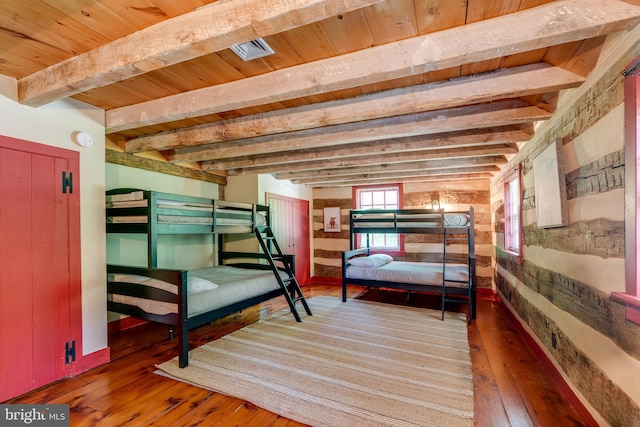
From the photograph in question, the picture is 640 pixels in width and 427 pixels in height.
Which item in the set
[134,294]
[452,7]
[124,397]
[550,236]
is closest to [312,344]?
[124,397]

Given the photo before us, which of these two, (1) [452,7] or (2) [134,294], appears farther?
(2) [134,294]

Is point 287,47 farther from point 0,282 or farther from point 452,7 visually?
point 0,282

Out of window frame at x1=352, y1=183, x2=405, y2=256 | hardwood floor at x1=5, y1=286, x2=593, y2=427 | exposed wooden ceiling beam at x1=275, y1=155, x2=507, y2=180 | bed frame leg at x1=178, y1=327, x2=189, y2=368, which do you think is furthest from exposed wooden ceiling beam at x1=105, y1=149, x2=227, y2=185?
window frame at x1=352, y1=183, x2=405, y2=256

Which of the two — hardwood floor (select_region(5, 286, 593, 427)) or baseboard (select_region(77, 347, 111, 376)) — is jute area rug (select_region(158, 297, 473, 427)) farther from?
baseboard (select_region(77, 347, 111, 376))

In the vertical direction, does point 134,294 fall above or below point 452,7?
below

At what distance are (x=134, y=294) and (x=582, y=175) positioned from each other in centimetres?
383

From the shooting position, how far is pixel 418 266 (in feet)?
15.8

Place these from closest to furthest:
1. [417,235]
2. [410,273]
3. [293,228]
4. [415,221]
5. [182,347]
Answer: [182,347] < [410,273] < [415,221] < [417,235] < [293,228]

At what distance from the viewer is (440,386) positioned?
7.41 ft

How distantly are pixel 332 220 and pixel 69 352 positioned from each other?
472 centimetres

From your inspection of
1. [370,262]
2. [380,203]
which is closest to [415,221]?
[370,262]

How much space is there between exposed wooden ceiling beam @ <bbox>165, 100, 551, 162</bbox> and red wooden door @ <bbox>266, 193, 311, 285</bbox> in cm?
177

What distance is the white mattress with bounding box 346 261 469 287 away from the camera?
4137 millimetres

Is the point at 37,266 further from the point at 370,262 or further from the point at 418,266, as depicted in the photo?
the point at 418,266
